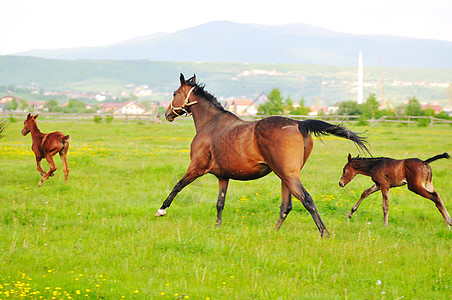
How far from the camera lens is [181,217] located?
9.34 meters

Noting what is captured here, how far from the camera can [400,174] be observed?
8922 millimetres

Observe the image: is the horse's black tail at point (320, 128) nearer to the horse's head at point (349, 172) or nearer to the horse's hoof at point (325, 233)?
the horse's hoof at point (325, 233)

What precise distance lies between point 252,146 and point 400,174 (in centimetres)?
293

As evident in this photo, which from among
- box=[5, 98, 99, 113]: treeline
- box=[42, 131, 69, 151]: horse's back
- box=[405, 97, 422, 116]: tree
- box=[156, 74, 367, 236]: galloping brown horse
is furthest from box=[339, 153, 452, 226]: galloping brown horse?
box=[5, 98, 99, 113]: treeline

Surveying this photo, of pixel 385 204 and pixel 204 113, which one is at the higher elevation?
pixel 204 113

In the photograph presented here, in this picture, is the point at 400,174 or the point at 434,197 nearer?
the point at 434,197

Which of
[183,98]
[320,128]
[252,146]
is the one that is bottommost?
[252,146]

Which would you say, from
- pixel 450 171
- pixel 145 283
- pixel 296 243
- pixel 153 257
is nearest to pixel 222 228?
pixel 296 243

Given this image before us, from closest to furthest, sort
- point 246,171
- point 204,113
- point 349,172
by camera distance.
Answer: point 246,171
point 204,113
point 349,172

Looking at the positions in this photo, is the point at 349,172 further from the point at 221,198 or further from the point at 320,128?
the point at 221,198

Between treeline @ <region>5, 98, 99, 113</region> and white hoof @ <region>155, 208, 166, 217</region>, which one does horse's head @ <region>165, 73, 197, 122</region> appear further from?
treeline @ <region>5, 98, 99, 113</region>

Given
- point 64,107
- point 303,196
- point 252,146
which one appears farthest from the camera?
point 64,107

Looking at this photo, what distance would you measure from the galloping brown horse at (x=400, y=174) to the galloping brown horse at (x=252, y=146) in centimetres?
118

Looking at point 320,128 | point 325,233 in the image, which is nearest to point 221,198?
point 325,233
